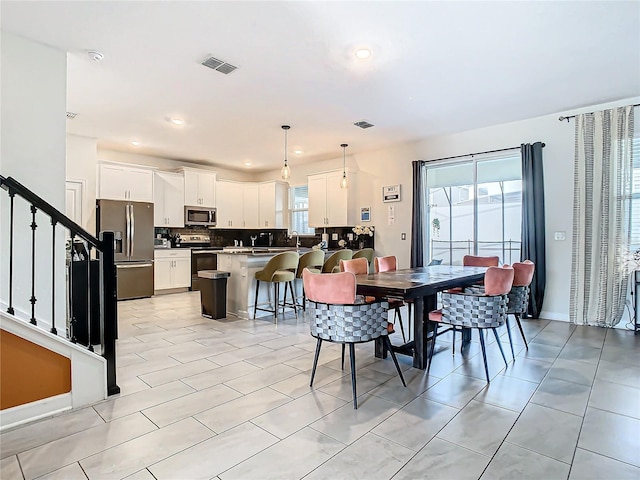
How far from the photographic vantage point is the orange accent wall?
2123 mm

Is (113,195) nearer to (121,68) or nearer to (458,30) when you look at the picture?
(121,68)

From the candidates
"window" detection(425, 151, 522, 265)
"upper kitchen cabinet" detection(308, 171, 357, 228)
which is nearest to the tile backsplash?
"upper kitchen cabinet" detection(308, 171, 357, 228)

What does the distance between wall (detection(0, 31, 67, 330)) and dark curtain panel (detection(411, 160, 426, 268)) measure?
4.82 meters

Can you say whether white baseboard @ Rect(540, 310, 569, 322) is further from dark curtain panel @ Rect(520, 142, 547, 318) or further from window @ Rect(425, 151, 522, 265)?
window @ Rect(425, 151, 522, 265)

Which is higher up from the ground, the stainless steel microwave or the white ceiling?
the white ceiling

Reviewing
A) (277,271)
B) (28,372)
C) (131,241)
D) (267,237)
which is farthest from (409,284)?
(267,237)

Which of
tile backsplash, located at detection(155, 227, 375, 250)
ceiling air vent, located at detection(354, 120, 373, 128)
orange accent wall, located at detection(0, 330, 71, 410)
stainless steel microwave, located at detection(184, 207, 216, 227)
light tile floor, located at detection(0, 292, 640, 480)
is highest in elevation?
ceiling air vent, located at detection(354, 120, 373, 128)

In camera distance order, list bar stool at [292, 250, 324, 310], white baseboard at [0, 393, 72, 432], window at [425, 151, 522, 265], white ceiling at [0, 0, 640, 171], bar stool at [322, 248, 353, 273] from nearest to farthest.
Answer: white baseboard at [0, 393, 72, 432], white ceiling at [0, 0, 640, 171], bar stool at [292, 250, 324, 310], window at [425, 151, 522, 265], bar stool at [322, 248, 353, 273]

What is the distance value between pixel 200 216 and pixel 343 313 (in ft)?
19.9

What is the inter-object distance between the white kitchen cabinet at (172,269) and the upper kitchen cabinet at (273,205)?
201 cm

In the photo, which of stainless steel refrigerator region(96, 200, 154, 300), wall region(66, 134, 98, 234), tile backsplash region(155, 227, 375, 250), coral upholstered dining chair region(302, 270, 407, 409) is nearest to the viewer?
coral upholstered dining chair region(302, 270, 407, 409)

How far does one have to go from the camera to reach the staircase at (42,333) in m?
2.14

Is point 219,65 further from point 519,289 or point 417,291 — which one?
point 519,289

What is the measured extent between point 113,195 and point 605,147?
7536 mm
